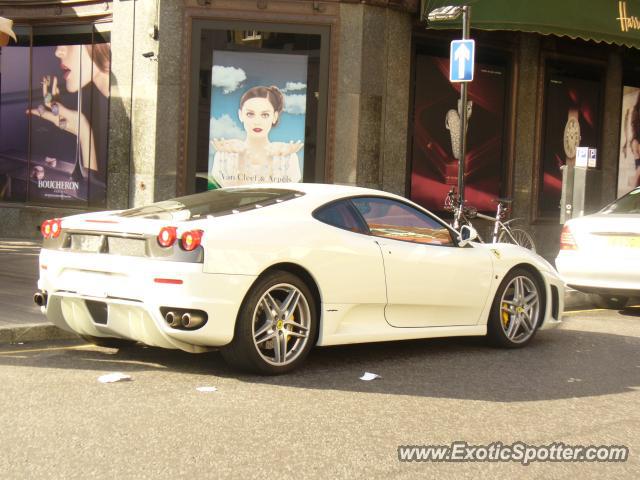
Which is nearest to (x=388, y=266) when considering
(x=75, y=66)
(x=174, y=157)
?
(x=174, y=157)

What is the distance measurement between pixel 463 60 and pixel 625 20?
16.6 feet

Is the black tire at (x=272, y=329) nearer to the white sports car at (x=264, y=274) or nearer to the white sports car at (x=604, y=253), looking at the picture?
the white sports car at (x=264, y=274)

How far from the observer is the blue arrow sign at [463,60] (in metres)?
12.6

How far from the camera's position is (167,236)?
19.8 feet

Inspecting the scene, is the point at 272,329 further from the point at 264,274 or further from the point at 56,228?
the point at 56,228

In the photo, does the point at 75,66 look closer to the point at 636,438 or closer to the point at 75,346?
the point at 75,346

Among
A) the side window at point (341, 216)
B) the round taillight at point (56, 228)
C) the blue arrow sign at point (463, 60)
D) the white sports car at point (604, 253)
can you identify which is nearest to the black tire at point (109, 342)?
the round taillight at point (56, 228)

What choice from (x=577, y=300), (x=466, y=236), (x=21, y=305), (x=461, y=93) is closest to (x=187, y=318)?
(x=466, y=236)

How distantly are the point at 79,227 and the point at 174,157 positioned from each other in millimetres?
8534

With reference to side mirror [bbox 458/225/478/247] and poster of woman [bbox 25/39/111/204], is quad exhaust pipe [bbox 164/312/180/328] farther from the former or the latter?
A: poster of woman [bbox 25/39/111/204]

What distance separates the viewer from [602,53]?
19.1 metres

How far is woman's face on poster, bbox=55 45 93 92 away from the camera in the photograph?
53.7 feet

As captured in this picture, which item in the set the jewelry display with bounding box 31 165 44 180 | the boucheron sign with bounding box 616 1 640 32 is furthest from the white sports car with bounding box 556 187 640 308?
the jewelry display with bounding box 31 165 44 180

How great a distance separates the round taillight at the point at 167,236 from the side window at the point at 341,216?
116cm
